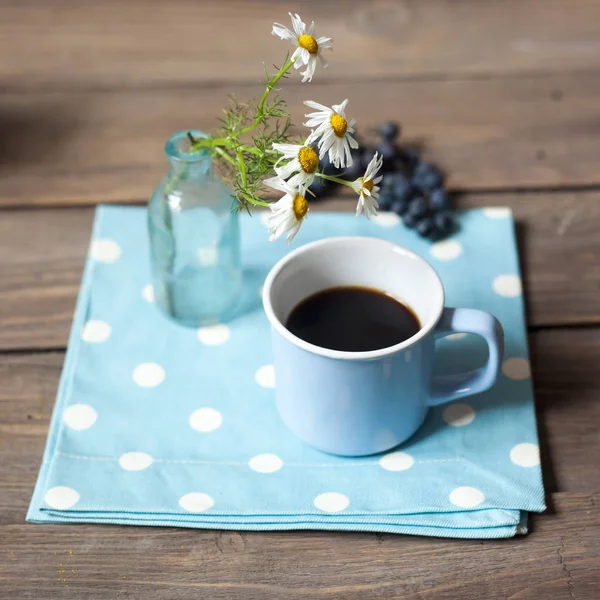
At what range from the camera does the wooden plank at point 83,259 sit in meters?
0.74

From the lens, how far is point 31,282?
77cm

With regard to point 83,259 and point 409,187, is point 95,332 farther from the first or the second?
point 409,187

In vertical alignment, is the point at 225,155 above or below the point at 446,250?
above

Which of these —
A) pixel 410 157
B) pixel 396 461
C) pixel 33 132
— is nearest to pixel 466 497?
pixel 396 461

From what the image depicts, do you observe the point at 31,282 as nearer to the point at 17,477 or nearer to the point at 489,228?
the point at 17,477

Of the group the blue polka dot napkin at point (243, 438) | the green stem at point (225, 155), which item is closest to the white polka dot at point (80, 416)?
the blue polka dot napkin at point (243, 438)

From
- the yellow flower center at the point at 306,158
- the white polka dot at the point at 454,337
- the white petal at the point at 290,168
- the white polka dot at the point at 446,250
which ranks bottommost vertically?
the white polka dot at the point at 454,337

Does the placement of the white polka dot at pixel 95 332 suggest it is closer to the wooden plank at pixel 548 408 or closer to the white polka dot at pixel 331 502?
the wooden plank at pixel 548 408

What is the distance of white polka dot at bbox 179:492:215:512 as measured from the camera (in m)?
0.60

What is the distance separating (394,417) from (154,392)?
189 millimetres

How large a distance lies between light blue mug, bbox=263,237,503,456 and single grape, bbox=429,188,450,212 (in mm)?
176

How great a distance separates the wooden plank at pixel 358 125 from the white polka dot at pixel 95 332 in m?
0.16

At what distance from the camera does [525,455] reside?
630 millimetres

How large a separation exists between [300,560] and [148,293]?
280 millimetres
